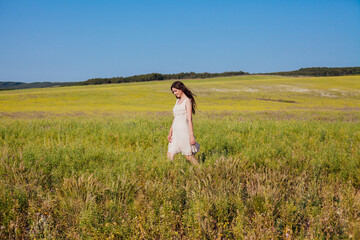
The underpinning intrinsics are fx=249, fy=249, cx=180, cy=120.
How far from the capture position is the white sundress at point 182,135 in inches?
193

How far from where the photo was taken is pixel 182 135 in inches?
195

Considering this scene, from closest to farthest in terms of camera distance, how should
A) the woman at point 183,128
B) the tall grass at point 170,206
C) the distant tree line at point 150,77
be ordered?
the tall grass at point 170,206 < the woman at point 183,128 < the distant tree line at point 150,77

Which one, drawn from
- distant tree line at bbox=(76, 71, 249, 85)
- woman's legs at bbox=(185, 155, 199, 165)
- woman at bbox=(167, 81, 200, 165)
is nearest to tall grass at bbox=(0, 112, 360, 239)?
woman's legs at bbox=(185, 155, 199, 165)

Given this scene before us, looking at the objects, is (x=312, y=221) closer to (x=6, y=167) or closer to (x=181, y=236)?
(x=181, y=236)

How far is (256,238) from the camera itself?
2.44 m

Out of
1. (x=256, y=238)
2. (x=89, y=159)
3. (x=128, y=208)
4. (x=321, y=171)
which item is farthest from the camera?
(x=89, y=159)

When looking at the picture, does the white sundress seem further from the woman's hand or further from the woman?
the woman's hand

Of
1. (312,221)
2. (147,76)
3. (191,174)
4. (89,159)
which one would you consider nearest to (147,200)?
(191,174)

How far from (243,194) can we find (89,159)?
122 inches

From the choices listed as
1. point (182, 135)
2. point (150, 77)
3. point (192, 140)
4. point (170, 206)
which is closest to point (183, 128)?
point (182, 135)

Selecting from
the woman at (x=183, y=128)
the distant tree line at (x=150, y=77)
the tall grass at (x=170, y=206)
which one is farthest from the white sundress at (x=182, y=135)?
the distant tree line at (x=150, y=77)

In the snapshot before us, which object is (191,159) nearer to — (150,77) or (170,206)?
(170,206)

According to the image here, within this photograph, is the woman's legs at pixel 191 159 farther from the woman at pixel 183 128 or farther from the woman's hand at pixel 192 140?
the woman's hand at pixel 192 140

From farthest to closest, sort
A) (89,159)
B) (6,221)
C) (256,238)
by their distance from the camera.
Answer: (89,159), (6,221), (256,238)
